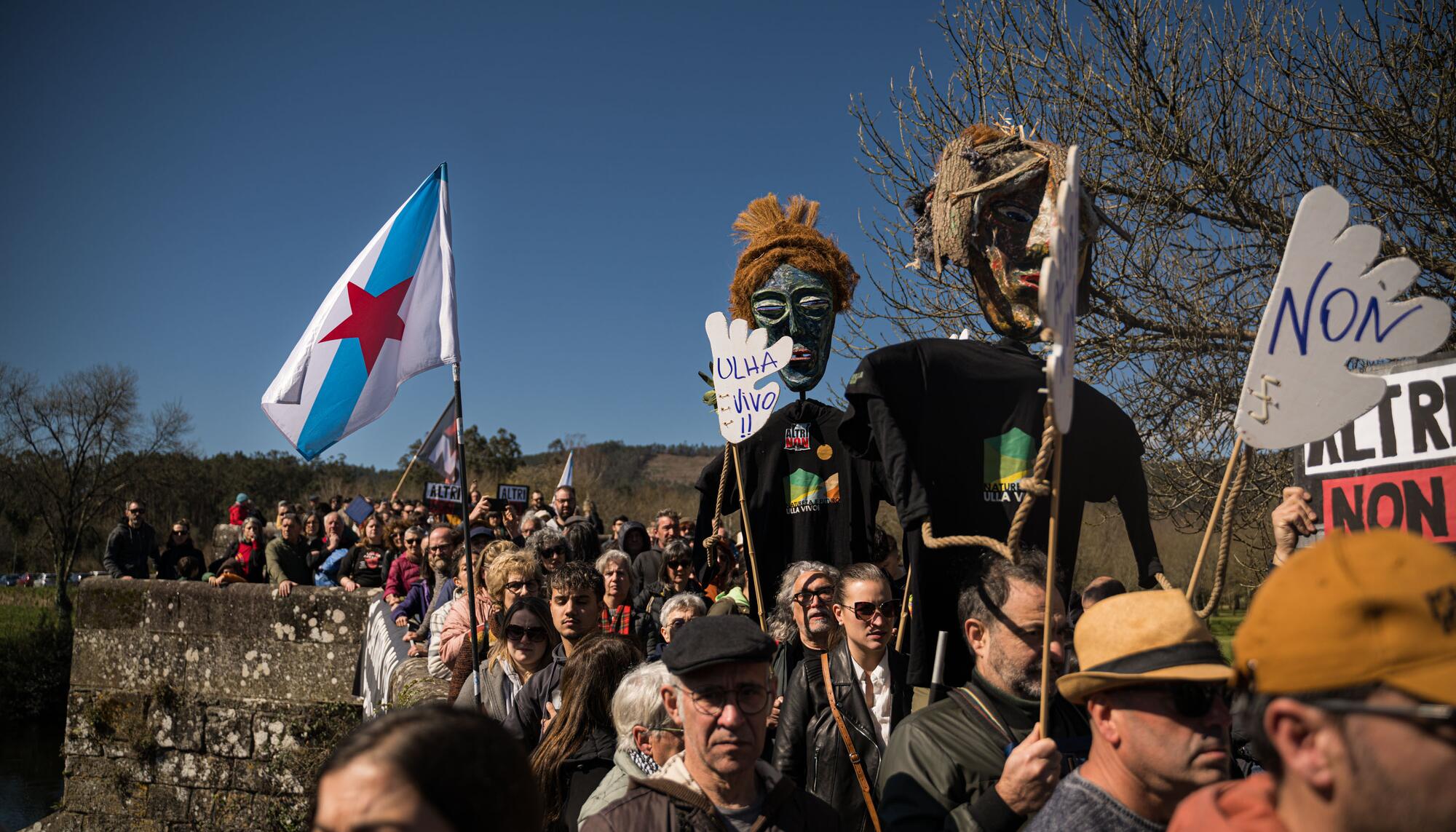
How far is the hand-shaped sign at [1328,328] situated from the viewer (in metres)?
2.44

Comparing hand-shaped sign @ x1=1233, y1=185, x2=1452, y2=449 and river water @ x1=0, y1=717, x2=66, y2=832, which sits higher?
hand-shaped sign @ x1=1233, y1=185, x2=1452, y2=449

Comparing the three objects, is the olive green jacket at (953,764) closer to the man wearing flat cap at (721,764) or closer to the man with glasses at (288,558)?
the man wearing flat cap at (721,764)

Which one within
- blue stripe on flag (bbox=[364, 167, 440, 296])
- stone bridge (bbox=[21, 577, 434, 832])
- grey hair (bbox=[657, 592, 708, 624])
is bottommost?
stone bridge (bbox=[21, 577, 434, 832])

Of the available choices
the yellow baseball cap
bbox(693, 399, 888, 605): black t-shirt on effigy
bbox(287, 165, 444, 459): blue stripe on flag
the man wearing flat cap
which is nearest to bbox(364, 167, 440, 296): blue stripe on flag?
bbox(287, 165, 444, 459): blue stripe on flag

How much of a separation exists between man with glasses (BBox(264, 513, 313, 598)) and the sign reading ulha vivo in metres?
7.77

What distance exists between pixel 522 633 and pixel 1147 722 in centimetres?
306

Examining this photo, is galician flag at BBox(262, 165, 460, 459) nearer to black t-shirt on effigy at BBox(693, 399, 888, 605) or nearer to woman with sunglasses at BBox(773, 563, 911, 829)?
black t-shirt on effigy at BBox(693, 399, 888, 605)

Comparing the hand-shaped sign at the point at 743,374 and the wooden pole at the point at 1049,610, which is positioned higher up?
the hand-shaped sign at the point at 743,374

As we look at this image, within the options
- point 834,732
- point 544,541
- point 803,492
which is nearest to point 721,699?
point 834,732

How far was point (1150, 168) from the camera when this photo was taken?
769 centimetres

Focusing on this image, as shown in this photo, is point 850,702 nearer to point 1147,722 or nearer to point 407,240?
point 1147,722

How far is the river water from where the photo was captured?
17.4 m

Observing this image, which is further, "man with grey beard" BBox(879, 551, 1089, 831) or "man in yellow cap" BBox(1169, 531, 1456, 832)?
"man with grey beard" BBox(879, 551, 1089, 831)

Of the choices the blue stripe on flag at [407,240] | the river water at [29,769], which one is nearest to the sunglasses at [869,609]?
the blue stripe on flag at [407,240]
